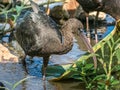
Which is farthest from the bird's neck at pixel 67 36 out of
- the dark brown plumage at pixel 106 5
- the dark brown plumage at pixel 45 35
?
the dark brown plumage at pixel 106 5

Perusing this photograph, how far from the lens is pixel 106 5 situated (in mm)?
7418

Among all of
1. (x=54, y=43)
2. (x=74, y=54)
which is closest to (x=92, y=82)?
(x=54, y=43)

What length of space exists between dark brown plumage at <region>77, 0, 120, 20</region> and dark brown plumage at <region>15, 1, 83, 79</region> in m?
1.75

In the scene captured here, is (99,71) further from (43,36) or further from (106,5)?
(106,5)

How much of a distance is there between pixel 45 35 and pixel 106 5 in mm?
2036

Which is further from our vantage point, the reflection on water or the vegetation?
the reflection on water

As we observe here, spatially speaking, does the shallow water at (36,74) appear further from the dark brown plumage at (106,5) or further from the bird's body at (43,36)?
the dark brown plumage at (106,5)

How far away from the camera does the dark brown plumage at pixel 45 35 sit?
223 inches

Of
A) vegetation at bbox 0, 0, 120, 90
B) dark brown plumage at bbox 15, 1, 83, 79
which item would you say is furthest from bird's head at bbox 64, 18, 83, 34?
vegetation at bbox 0, 0, 120, 90

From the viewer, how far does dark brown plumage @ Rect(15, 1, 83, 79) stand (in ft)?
18.6

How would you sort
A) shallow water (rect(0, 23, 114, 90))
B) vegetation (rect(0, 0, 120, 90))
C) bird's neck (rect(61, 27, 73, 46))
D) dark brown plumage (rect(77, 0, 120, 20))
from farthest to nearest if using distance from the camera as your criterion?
dark brown plumage (rect(77, 0, 120, 20)) < bird's neck (rect(61, 27, 73, 46)) < shallow water (rect(0, 23, 114, 90)) < vegetation (rect(0, 0, 120, 90))

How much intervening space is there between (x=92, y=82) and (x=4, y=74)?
1.32 metres

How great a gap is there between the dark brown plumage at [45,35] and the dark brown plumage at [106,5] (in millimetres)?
1748

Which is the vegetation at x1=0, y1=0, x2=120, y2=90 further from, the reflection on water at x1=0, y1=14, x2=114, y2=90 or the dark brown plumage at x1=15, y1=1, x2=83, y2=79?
the dark brown plumage at x1=15, y1=1, x2=83, y2=79
